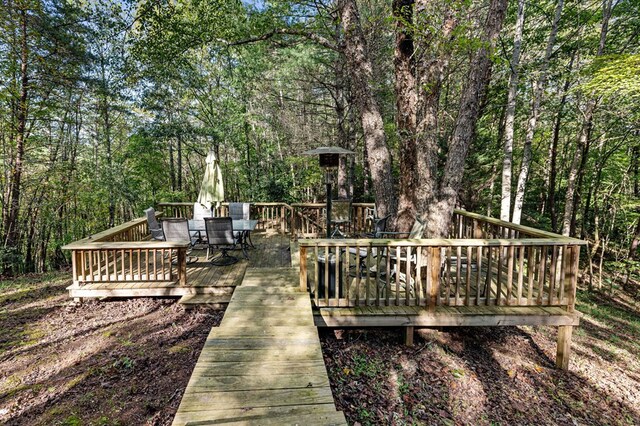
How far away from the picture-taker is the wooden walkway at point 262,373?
6.22ft

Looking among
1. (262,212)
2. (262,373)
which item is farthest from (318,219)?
(262,373)

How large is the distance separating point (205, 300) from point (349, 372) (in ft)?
7.72

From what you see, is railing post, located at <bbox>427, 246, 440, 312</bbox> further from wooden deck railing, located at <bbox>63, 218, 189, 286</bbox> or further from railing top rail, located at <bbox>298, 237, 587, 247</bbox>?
wooden deck railing, located at <bbox>63, 218, 189, 286</bbox>

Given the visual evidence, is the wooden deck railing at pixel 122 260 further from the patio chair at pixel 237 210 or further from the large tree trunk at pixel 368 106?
the large tree trunk at pixel 368 106

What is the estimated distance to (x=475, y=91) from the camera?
4.38m

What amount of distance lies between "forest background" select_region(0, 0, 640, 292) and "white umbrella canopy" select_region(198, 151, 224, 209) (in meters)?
2.43

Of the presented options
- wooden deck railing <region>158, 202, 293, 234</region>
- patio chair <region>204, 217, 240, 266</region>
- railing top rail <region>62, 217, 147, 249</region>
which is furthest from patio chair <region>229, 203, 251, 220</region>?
patio chair <region>204, 217, 240, 266</region>

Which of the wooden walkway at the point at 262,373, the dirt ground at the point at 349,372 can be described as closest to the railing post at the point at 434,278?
the dirt ground at the point at 349,372

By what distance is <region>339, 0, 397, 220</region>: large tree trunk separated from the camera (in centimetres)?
594

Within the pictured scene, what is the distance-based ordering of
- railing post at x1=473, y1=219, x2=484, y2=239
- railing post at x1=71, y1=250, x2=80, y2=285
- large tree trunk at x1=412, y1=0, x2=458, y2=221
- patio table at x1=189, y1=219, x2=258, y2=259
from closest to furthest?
railing post at x1=71, y1=250, x2=80, y2=285 < large tree trunk at x1=412, y1=0, x2=458, y2=221 < railing post at x1=473, y1=219, x2=484, y2=239 < patio table at x1=189, y1=219, x2=258, y2=259

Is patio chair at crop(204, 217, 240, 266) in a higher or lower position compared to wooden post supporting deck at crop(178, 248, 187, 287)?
higher

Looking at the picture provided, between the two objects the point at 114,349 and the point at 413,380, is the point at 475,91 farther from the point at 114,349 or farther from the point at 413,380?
the point at 114,349

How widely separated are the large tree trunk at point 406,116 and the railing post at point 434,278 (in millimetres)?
2067

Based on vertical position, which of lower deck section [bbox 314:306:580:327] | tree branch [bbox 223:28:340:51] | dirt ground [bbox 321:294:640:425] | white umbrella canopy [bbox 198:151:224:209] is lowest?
dirt ground [bbox 321:294:640:425]
